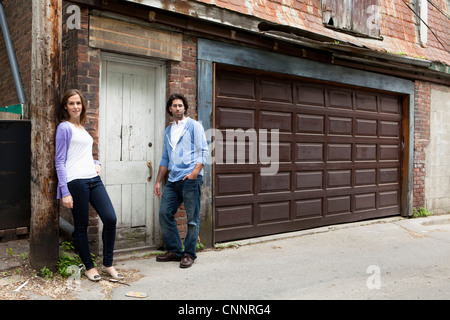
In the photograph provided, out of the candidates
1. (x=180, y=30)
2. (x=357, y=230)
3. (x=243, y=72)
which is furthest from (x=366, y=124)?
(x=180, y=30)

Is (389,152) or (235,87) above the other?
(235,87)

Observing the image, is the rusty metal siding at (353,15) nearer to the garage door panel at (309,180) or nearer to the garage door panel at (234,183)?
the garage door panel at (309,180)

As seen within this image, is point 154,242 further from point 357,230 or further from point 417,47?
point 417,47

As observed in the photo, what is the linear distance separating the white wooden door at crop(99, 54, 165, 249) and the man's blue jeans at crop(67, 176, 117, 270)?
938 mm

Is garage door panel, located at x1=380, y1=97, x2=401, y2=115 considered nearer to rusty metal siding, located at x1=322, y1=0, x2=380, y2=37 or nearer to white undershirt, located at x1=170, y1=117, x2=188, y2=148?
rusty metal siding, located at x1=322, y1=0, x2=380, y2=37

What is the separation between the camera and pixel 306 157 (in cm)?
703

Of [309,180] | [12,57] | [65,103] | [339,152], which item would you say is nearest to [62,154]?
[65,103]

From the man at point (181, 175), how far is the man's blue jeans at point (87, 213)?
0.86 meters

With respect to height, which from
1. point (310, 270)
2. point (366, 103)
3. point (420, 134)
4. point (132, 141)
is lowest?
point (310, 270)

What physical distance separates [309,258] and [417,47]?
19.7 ft

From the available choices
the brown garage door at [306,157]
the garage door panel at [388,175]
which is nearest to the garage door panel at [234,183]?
the brown garage door at [306,157]

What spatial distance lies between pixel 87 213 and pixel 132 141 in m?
1.43

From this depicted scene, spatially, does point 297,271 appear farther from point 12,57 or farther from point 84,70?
point 12,57

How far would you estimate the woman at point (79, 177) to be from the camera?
396 centimetres
